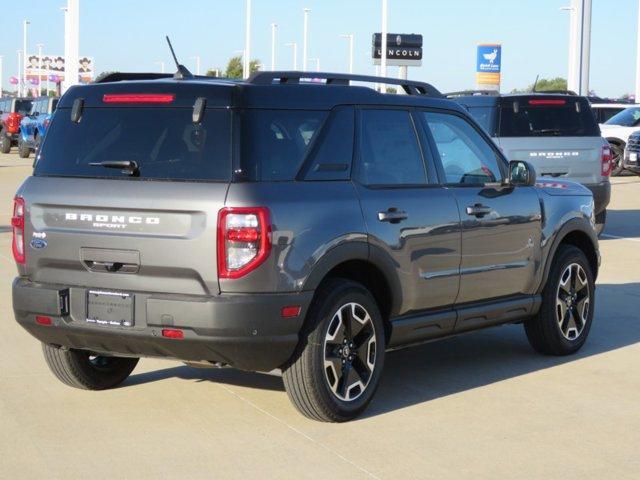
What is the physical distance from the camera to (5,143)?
46.2 metres

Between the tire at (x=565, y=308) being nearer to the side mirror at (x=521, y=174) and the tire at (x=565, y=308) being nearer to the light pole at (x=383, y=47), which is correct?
the side mirror at (x=521, y=174)

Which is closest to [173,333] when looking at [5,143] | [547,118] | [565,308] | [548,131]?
[565,308]

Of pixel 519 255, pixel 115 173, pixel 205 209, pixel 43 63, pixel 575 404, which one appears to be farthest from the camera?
pixel 43 63

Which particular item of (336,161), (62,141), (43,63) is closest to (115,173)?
(62,141)

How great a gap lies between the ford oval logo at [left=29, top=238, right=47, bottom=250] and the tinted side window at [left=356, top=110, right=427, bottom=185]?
1.77 m

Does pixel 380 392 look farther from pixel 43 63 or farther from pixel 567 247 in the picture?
pixel 43 63

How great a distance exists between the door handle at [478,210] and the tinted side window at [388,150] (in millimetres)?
418

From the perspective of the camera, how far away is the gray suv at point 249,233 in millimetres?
6363

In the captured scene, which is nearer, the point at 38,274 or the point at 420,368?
the point at 38,274

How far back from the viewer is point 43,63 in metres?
136

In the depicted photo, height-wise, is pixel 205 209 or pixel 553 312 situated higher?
pixel 205 209

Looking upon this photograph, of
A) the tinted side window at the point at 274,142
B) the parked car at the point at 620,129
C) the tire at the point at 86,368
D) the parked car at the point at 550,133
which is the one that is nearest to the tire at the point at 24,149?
the parked car at the point at 620,129

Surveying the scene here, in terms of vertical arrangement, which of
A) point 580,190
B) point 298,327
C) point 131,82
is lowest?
point 298,327

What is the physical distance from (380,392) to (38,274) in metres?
2.22
